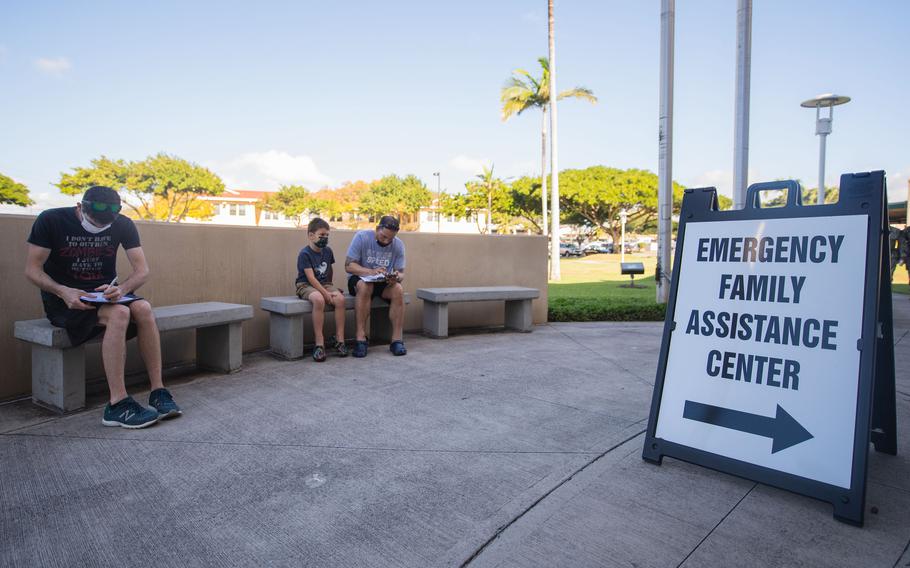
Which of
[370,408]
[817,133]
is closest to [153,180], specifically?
[817,133]

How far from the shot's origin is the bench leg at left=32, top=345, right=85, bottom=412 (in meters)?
3.86

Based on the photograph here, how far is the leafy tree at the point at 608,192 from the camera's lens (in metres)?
49.8

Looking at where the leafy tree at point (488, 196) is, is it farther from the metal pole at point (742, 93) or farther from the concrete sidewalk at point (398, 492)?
the concrete sidewalk at point (398, 492)

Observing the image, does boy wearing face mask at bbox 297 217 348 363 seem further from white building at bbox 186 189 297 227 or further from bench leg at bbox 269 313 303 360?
white building at bbox 186 189 297 227

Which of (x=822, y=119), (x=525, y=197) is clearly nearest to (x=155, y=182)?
(x=525, y=197)

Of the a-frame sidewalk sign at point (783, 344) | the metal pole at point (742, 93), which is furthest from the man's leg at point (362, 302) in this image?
the metal pole at point (742, 93)

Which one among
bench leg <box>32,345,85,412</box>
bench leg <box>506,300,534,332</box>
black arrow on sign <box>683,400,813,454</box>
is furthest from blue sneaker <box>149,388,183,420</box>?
bench leg <box>506,300,534,332</box>

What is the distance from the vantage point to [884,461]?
3152mm

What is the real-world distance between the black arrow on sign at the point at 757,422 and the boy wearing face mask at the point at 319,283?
3680mm

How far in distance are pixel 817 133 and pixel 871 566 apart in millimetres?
17663

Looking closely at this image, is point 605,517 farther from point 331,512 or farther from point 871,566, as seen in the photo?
point 331,512

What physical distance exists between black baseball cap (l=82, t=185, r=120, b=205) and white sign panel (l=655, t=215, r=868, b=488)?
12.6 feet

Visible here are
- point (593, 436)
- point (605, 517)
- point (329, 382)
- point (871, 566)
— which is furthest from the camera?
point (329, 382)

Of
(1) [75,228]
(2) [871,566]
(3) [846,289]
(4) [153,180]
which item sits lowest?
(2) [871,566]
